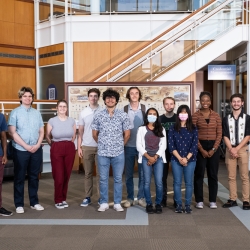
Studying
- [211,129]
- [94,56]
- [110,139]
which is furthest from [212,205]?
[94,56]

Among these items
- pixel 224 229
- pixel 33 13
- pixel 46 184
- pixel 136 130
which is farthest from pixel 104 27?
pixel 224 229

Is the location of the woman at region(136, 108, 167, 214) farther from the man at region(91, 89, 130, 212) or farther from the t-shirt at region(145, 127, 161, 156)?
the man at region(91, 89, 130, 212)

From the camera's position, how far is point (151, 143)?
246 inches

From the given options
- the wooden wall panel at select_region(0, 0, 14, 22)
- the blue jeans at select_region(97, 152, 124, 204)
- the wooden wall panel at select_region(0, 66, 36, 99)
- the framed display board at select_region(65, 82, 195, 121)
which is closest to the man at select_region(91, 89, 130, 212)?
the blue jeans at select_region(97, 152, 124, 204)

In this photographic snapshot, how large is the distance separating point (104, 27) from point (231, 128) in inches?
301

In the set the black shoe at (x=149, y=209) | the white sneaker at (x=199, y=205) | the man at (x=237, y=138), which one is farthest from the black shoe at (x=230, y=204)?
the black shoe at (x=149, y=209)

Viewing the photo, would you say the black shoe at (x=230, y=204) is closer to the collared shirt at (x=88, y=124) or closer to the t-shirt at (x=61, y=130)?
the collared shirt at (x=88, y=124)

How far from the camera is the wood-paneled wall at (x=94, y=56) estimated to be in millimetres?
13438

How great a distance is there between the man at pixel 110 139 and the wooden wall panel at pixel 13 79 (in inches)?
370

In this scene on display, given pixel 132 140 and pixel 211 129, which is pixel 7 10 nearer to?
pixel 132 140

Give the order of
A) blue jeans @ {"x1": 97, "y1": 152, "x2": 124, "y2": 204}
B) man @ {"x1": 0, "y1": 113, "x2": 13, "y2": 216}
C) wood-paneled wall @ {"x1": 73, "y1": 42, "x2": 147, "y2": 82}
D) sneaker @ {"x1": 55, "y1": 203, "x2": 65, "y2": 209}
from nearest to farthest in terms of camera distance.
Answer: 1. man @ {"x1": 0, "y1": 113, "x2": 13, "y2": 216}
2. blue jeans @ {"x1": 97, "y1": 152, "x2": 124, "y2": 204}
3. sneaker @ {"x1": 55, "y1": 203, "x2": 65, "y2": 209}
4. wood-paneled wall @ {"x1": 73, "y1": 42, "x2": 147, "y2": 82}

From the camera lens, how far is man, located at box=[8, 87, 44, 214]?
6180 millimetres

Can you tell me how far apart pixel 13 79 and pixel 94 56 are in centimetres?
333

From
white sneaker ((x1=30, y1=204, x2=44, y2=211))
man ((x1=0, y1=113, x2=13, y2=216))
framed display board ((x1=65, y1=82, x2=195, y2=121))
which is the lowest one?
white sneaker ((x1=30, y1=204, x2=44, y2=211))
